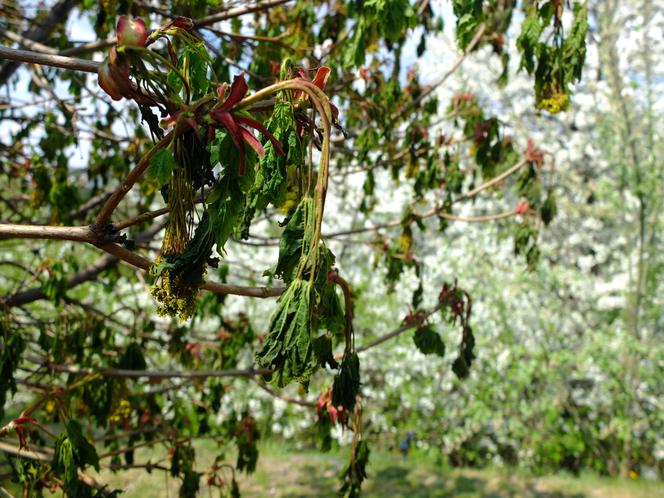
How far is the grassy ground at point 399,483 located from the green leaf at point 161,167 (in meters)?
5.14

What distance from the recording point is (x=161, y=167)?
3.41 ft

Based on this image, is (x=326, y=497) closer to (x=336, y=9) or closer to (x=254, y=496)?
(x=254, y=496)

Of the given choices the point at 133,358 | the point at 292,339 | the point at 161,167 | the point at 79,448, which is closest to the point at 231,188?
the point at 161,167

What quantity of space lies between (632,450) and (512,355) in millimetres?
1717

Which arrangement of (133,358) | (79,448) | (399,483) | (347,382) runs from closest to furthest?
(347,382), (79,448), (133,358), (399,483)

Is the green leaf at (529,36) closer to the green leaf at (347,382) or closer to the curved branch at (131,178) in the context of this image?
the green leaf at (347,382)

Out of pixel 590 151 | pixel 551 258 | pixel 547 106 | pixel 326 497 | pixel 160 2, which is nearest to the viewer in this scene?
pixel 547 106

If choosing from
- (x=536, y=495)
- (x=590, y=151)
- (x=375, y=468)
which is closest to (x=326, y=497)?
(x=375, y=468)

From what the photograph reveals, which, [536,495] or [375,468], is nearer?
[536,495]

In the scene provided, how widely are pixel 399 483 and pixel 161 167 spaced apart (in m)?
6.27

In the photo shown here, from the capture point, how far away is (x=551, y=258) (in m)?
8.92

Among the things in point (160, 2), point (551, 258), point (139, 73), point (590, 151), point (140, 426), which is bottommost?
point (140, 426)

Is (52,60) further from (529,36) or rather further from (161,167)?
(529,36)

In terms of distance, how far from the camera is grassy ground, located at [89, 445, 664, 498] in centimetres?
625
